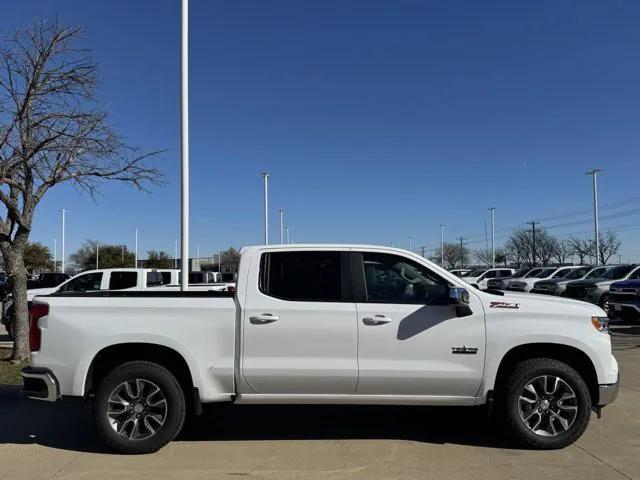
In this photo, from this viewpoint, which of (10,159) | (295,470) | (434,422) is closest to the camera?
(295,470)

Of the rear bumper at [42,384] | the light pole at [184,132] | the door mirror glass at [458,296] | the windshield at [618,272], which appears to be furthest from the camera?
the windshield at [618,272]

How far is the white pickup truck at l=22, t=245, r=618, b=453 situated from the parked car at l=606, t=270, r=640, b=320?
11.4 metres

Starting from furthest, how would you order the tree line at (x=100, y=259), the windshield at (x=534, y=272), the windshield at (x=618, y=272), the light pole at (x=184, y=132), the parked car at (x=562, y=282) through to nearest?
the tree line at (x=100, y=259) < the windshield at (x=534, y=272) < the parked car at (x=562, y=282) < the windshield at (x=618, y=272) < the light pole at (x=184, y=132)

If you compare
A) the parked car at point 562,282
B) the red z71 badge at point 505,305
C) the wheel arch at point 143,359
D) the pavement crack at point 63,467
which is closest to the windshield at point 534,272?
the parked car at point 562,282

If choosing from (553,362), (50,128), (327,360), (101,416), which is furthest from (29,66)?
(553,362)

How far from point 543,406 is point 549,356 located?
490mm

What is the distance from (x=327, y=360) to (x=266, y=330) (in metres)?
0.64

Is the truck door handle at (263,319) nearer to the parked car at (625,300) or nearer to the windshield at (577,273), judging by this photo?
the parked car at (625,300)

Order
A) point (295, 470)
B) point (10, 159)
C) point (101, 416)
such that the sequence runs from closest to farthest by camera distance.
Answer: point (295, 470)
point (101, 416)
point (10, 159)

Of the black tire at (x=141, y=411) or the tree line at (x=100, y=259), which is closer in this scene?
the black tire at (x=141, y=411)

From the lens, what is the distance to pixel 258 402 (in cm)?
567

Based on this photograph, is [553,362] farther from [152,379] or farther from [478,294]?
[152,379]

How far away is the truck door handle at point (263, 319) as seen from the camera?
18.3ft

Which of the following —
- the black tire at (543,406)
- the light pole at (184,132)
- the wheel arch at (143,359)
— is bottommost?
the black tire at (543,406)
